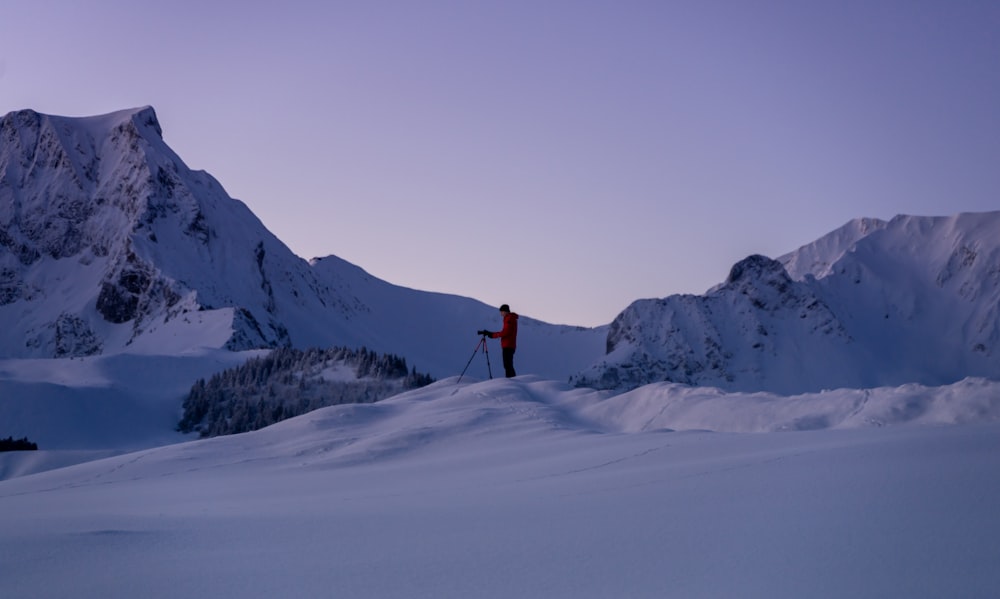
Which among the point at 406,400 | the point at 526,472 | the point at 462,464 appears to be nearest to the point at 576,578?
the point at 526,472

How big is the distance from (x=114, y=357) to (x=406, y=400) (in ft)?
67.0

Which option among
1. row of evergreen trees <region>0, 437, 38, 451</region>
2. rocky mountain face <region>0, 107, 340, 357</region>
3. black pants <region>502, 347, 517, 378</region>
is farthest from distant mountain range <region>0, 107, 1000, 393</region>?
black pants <region>502, 347, 517, 378</region>

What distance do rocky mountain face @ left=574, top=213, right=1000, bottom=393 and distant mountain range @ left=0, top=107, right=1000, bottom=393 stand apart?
0.72ft

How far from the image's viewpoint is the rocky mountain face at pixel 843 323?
3752 inches

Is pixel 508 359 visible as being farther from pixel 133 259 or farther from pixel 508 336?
pixel 133 259

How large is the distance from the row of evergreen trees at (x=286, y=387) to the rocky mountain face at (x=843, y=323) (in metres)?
61.4

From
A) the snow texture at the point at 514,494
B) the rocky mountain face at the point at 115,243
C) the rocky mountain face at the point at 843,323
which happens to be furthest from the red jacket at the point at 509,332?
the rocky mountain face at the point at 843,323

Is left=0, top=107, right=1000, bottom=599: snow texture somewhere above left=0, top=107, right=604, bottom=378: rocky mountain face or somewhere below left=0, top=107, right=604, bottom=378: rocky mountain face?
below

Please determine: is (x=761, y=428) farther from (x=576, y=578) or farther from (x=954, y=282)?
(x=954, y=282)

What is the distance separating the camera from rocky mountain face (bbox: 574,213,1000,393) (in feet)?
313

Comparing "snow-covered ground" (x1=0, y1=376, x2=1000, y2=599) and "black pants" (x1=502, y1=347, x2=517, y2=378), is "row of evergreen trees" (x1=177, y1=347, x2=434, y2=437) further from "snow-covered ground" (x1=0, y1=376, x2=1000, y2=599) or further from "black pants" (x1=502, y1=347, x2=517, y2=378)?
"snow-covered ground" (x1=0, y1=376, x2=1000, y2=599)

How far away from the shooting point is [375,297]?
359 ft

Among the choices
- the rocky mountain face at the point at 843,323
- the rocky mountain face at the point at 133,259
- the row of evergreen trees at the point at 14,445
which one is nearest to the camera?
the row of evergreen trees at the point at 14,445

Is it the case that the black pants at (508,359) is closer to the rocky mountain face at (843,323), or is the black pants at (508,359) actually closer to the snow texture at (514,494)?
the snow texture at (514,494)
